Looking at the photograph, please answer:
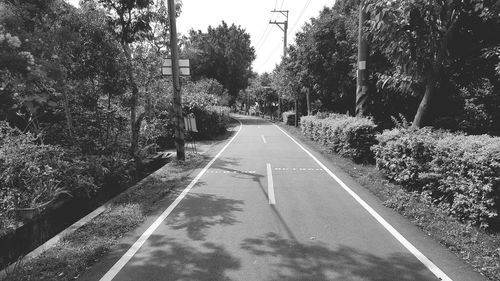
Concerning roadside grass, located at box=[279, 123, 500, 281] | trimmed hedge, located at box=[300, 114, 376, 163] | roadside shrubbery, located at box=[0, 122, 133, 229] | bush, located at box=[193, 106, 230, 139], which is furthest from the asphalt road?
bush, located at box=[193, 106, 230, 139]

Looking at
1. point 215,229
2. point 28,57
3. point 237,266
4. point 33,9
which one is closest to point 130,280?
point 237,266

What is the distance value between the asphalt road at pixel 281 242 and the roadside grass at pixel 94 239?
0.25 m

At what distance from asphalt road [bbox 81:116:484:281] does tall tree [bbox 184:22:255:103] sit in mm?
49361

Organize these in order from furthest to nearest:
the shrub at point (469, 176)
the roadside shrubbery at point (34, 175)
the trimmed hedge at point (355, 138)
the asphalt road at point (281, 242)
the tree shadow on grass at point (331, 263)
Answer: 1. the trimmed hedge at point (355, 138)
2. the roadside shrubbery at point (34, 175)
3. the shrub at point (469, 176)
4. the asphalt road at point (281, 242)
5. the tree shadow on grass at point (331, 263)

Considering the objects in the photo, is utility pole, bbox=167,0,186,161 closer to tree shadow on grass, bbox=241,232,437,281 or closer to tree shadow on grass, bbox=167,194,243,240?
tree shadow on grass, bbox=167,194,243,240

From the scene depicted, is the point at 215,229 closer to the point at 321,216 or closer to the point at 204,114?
the point at 321,216

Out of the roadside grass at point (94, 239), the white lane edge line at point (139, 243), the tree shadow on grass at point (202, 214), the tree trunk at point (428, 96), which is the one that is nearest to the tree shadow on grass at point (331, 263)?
the tree shadow on grass at point (202, 214)

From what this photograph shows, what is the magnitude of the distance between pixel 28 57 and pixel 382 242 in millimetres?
5347

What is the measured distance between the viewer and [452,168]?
21.3 ft

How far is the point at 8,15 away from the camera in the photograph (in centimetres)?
673

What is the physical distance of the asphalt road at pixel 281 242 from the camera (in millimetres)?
4387

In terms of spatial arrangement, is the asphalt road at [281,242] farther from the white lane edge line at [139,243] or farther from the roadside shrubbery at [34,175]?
the roadside shrubbery at [34,175]

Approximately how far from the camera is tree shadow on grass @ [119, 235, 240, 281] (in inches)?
170

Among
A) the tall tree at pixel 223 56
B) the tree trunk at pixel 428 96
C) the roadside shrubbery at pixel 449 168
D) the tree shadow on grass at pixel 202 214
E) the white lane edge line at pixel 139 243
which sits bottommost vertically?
the tree shadow on grass at pixel 202 214
